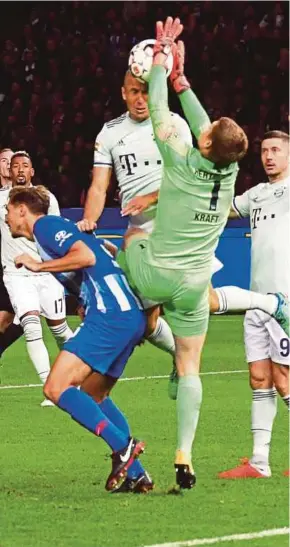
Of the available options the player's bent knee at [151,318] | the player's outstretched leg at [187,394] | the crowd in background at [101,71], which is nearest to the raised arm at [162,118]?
the player's bent knee at [151,318]

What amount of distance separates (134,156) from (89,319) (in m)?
1.53

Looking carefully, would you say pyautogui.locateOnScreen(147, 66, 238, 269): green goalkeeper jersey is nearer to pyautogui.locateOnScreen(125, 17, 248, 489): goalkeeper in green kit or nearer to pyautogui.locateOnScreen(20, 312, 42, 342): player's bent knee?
pyautogui.locateOnScreen(125, 17, 248, 489): goalkeeper in green kit

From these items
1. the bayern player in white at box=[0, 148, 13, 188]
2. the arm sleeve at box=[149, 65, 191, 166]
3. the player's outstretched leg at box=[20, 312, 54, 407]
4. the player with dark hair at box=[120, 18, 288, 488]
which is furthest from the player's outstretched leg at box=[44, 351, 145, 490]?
the bayern player in white at box=[0, 148, 13, 188]

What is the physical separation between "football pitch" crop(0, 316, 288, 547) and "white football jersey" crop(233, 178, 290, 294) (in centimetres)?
112

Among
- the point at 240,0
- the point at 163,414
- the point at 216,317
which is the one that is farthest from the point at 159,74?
the point at 240,0

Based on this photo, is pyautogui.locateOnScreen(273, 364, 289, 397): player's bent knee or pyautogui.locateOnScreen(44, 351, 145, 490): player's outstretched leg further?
pyautogui.locateOnScreen(273, 364, 289, 397): player's bent knee

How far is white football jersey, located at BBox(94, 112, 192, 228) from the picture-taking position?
8.61 meters

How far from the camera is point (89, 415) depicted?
24.0ft

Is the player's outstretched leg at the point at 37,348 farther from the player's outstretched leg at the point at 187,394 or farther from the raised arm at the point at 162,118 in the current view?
the raised arm at the point at 162,118

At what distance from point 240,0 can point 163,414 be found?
14.2m

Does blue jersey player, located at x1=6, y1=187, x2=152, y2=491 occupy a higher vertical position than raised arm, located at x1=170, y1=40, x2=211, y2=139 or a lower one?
lower

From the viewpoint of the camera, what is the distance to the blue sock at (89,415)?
24.0 ft

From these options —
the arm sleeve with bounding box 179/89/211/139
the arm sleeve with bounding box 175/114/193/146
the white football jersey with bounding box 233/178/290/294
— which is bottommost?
the white football jersey with bounding box 233/178/290/294

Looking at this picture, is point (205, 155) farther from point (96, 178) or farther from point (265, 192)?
point (96, 178)
